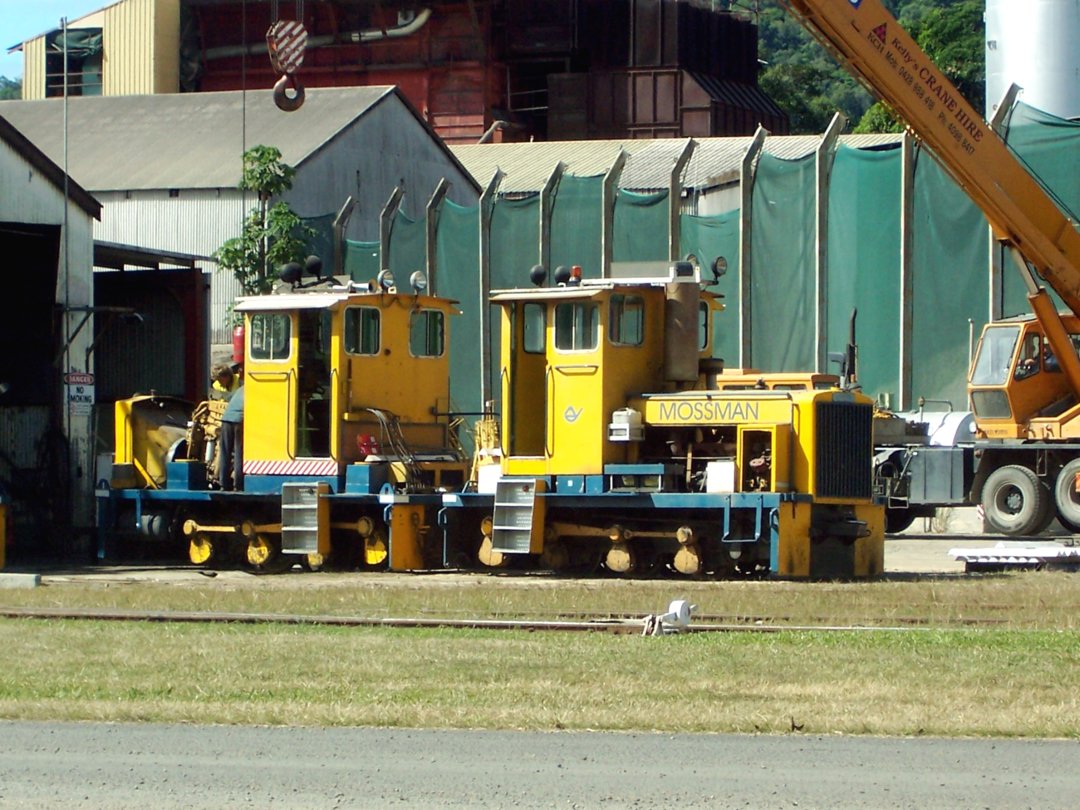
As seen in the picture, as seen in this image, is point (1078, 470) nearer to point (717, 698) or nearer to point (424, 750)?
point (717, 698)

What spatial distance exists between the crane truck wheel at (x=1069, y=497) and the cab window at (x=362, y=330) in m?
10.3

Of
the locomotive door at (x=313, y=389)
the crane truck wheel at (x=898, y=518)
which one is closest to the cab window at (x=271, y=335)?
the locomotive door at (x=313, y=389)

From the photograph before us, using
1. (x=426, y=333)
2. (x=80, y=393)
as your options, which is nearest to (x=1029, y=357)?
(x=426, y=333)

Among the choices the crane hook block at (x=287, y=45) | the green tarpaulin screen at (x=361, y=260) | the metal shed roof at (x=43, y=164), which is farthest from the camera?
the crane hook block at (x=287, y=45)

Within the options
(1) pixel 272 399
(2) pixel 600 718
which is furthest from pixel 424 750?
(1) pixel 272 399

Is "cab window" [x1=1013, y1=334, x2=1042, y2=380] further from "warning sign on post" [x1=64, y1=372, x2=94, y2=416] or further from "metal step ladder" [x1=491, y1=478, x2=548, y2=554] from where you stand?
"warning sign on post" [x1=64, y1=372, x2=94, y2=416]

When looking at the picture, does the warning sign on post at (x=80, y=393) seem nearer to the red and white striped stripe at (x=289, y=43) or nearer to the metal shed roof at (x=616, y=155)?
the red and white striped stripe at (x=289, y=43)

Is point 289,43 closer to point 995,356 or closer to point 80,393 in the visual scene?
point 80,393

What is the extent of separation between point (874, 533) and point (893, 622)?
4.95 m

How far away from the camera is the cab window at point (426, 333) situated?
22.3m

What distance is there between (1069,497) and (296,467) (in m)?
11.0

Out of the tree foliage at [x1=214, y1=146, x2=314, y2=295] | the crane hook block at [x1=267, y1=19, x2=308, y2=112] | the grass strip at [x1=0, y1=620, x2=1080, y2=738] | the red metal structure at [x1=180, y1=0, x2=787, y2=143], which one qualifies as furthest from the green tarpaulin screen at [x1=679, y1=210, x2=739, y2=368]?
the red metal structure at [x1=180, y1=0, x2=787, y2=143]

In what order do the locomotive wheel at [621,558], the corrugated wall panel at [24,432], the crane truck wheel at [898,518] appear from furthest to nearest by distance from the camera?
1. the crane truck wheel at [898,518]
2. the corrugated wall panel at [24,432]
3. the locomotive wheel at [621,558]

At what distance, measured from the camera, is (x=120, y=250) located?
2836 cm
